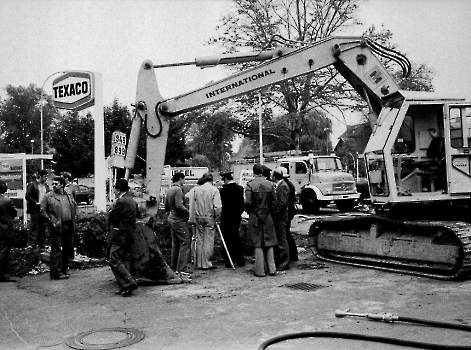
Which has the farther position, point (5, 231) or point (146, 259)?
point (5, 231)

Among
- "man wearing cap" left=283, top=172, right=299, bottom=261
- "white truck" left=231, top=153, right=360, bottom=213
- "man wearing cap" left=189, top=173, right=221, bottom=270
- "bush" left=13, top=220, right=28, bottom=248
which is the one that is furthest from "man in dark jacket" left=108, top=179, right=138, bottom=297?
"white truck" left=231, top=153, right=360, bottom=213

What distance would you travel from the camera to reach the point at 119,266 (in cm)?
871

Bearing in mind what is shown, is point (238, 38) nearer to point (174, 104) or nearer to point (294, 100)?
point (294, 100)

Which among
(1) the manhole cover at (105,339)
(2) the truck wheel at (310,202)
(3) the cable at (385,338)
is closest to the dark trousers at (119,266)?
(1) the manhole cover at (105,339)

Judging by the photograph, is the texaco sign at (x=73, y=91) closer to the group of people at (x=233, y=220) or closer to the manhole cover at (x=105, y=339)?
the group of people at (x=233, y=220)

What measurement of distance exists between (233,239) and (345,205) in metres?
14.0

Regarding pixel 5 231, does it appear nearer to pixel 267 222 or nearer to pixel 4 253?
pixel 4 253

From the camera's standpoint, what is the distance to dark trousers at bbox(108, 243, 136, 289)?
863 cm

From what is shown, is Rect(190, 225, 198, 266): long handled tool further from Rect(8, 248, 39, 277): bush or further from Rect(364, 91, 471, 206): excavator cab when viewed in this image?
Rect(364, 91, 471, 206): excavator cab

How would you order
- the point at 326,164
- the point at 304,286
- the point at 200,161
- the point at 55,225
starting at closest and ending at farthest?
the point at 304,286 < the point at 55,225 < the point at 326,164 < the point at 200,161

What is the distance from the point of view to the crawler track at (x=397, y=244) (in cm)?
902

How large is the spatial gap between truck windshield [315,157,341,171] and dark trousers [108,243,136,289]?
54.4ft

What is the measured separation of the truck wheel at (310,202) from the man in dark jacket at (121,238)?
51.2ft

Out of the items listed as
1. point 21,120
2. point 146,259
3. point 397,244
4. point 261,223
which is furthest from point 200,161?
point 21,120
